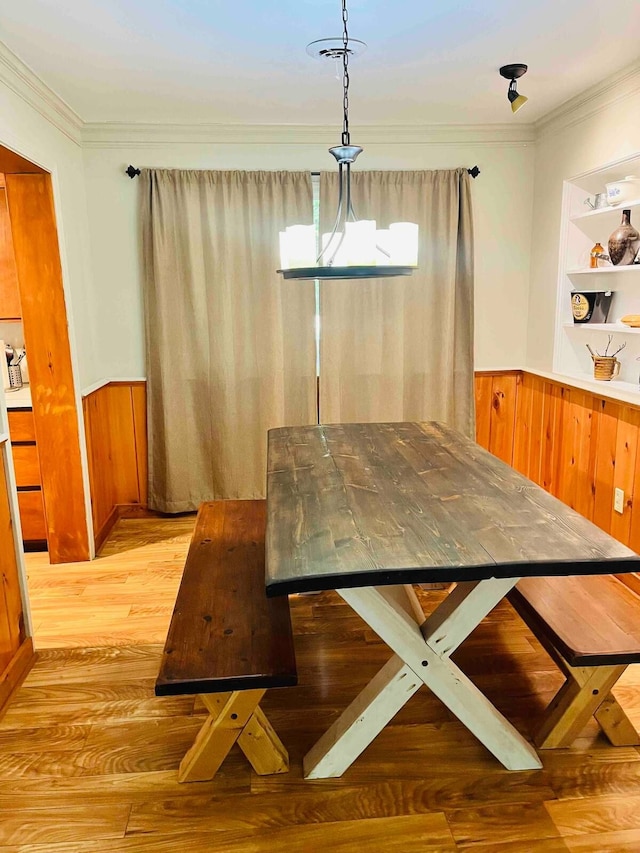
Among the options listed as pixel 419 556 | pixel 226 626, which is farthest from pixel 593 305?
pixel 226 626

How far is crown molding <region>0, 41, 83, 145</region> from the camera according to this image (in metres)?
2.64

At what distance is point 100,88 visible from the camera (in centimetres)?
311

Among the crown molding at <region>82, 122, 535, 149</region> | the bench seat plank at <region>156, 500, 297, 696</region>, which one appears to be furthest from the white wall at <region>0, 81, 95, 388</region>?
the bench seat plank at <region>156, 500, 297, 696</region>

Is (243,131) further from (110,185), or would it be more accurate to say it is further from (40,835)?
(40,835)

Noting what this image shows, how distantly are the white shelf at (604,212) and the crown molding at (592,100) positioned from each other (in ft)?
1.57

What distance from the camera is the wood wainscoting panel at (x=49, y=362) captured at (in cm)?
319

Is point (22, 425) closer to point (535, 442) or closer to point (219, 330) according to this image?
point (219, 330)

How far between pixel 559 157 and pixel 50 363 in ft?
10.0

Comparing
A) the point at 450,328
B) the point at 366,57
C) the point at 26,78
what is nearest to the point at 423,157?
the point at 450,328

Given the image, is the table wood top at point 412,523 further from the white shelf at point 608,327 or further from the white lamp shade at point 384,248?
the white shelf at point 608,327

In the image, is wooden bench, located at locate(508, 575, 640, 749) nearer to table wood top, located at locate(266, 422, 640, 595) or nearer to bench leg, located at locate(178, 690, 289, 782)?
table wood top, located at locate(266, 422, 640, 595)

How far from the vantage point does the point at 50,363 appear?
335 cm

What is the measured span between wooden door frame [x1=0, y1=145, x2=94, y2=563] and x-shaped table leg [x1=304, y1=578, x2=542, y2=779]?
2.10 m

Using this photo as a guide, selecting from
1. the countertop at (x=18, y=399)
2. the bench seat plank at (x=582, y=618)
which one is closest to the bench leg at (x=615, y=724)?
the bench seat plank at (x=582, y=618)
